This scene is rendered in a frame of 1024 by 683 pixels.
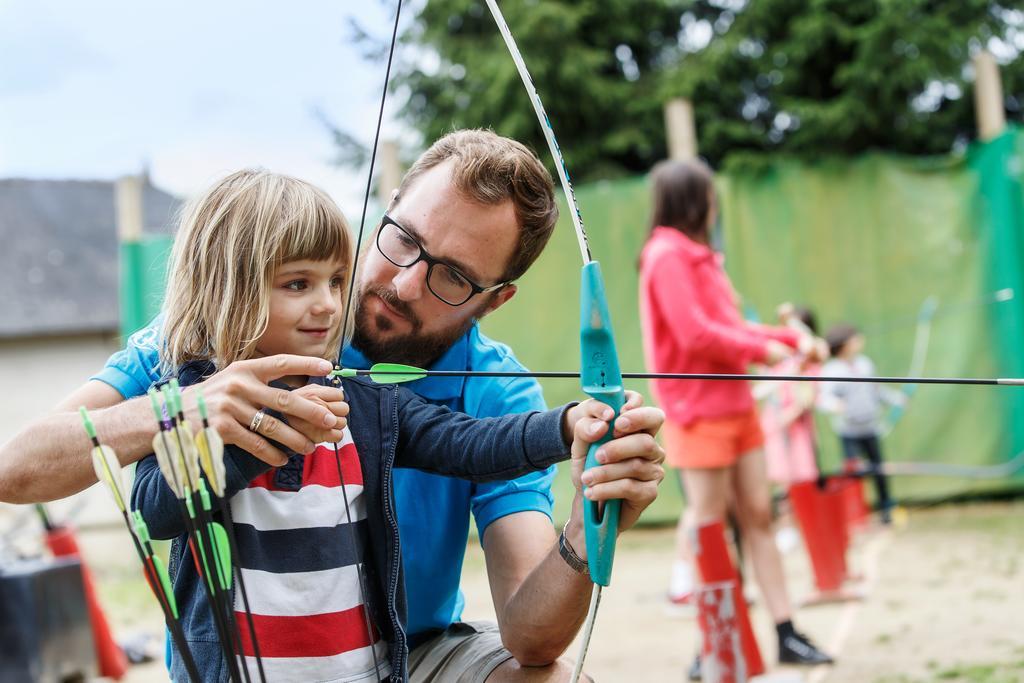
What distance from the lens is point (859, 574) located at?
4566 mm

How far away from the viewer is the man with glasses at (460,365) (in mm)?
1421

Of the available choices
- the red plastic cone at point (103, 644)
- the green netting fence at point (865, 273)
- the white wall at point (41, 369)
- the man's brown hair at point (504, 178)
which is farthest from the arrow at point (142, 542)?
the white wall at point (41, 369)

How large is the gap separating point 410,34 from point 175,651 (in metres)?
8.70

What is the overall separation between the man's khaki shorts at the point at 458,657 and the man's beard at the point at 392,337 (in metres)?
0.42

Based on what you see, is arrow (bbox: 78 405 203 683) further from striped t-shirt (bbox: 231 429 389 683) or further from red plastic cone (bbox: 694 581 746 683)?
red plastic cone (bbox: 694 581 746 683)

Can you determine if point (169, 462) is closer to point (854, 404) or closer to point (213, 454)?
point (213, 454)

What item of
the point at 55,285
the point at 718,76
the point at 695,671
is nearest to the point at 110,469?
the point at 695,671

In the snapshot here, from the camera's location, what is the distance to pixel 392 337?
63.3 inches

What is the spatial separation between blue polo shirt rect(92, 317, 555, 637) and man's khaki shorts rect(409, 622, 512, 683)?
4 cm

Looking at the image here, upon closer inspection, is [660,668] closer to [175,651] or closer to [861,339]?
[175,651]

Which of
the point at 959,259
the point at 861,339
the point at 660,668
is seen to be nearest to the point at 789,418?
the point at 861,339

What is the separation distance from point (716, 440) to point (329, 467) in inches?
78.8

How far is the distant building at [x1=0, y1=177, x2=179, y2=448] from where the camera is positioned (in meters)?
14.4

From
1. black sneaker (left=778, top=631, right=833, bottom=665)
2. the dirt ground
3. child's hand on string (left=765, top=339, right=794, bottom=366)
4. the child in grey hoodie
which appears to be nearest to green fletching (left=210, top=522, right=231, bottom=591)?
the dirt ground
